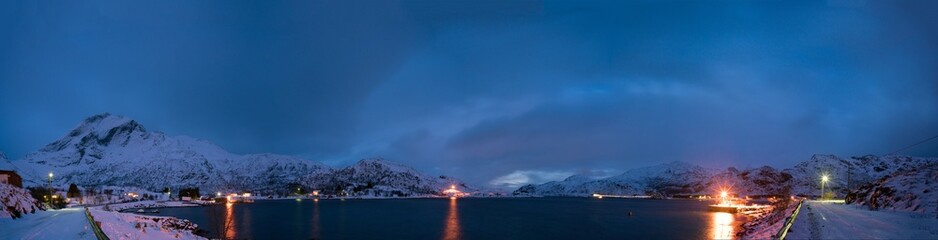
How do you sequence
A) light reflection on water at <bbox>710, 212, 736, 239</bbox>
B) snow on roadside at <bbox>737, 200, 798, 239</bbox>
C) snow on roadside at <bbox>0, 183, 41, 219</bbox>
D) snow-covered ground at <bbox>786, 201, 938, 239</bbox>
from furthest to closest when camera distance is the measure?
1. light reflection on water at <bbox>710, 212, 736, 239</bbox>
2. snow on roadside at <bbox>0, 183, 41, 219</bbox>
3. snow on roadside at <bbox>737, 200, 798, 239</bbox>
4. snow-covered ground at <bbox>786, 201, 938, 239</bbox>

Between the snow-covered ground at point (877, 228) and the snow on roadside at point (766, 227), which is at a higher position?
the snow-covered ground at point (877, 228)

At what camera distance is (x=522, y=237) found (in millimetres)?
73438

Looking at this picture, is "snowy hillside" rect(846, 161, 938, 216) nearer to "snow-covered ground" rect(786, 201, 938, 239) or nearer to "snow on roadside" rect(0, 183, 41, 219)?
"snow-covered ground" rect(786, 201, 938, 239)

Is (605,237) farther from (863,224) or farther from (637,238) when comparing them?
(863,224)

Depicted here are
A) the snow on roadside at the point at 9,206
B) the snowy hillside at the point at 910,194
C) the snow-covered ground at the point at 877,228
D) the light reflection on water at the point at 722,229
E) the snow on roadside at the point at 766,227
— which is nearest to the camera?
the snow-covered ground at the point at 877,228

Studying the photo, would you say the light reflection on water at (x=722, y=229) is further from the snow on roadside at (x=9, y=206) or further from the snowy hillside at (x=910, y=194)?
the snow on roadside at (x=9, y=206)

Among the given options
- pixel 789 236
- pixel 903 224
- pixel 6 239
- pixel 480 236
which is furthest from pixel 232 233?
pixel 903 224

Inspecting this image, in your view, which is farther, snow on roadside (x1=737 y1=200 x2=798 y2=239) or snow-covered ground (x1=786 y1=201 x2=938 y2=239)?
snow on roadside (x1=737 y1=200 x2=798 y2=239)

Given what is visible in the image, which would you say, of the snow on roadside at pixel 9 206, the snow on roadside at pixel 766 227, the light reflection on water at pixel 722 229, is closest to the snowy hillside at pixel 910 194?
the snow on roadside at pixel 766 227

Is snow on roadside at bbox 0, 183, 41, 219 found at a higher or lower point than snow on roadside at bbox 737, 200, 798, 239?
higher

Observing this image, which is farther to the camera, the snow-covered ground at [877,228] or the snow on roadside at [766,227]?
the snow on roadside at [766,227]

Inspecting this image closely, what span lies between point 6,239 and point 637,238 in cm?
6792

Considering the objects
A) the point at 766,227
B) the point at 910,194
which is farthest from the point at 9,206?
the point at 910,194

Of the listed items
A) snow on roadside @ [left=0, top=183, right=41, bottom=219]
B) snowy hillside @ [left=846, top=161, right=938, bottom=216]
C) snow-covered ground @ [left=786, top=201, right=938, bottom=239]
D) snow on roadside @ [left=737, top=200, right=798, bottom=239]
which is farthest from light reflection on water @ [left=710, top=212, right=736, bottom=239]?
snow on roadside @ [left=0, top=183, right=41, bottom=219]
